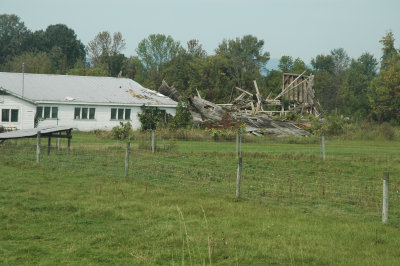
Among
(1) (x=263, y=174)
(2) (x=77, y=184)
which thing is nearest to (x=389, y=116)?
(1) (x=263, y=174)

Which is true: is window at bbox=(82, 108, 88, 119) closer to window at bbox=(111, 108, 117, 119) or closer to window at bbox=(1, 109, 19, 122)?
window at bbox=(111, 108, 117, 119)

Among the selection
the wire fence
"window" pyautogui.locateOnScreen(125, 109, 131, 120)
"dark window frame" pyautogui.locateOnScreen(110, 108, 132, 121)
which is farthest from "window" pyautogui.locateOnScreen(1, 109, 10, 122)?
the wire fence

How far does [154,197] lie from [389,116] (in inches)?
1943

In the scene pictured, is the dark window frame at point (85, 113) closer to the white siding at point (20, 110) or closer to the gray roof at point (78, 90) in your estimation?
the gray roof at point (78, 90)

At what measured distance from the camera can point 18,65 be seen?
291ft

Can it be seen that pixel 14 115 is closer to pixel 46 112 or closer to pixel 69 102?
pixel 46 112

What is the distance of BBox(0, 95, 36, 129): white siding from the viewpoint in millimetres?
43625

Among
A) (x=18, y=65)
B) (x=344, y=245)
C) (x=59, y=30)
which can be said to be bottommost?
(x=344, y=245)

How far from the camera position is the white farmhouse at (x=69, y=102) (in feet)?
145

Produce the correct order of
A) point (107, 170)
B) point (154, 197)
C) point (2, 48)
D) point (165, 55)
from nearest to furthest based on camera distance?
point (154, 197) < point (107, 170) < point (2, 48) < point (165, 55)

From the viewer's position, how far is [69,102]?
4619cm

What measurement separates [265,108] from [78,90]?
60.6 ft

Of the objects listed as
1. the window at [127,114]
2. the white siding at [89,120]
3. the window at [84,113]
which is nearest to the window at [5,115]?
the white siding at [89,120]

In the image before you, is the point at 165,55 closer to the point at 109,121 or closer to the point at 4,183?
the point at 109,121
